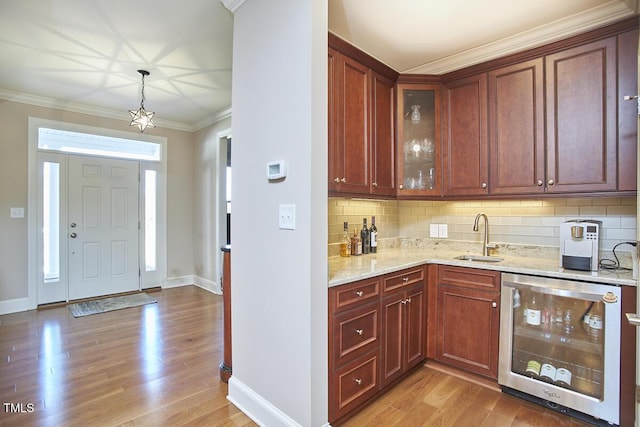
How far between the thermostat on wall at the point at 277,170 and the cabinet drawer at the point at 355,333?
0.85 metres

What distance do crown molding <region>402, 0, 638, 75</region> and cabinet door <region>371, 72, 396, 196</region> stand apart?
61 cm

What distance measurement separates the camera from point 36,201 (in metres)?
4.05

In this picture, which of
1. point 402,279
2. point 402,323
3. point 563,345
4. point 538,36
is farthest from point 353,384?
point 538,36

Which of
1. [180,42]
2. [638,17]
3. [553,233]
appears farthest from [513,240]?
[180,42]

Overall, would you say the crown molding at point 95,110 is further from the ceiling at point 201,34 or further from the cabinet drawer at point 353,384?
the cabinet drawer at point 353,384

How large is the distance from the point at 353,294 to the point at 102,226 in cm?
435

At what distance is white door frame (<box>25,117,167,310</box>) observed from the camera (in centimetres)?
402

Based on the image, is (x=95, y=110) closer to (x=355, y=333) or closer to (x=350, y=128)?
(x=350, y=128)

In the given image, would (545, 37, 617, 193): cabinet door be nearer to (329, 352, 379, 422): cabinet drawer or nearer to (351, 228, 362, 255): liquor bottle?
(351, 228, 362, 255): liquor bottle

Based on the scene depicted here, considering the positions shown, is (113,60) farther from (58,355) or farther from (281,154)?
(58,355)

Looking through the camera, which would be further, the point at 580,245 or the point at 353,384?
the point at 580,245

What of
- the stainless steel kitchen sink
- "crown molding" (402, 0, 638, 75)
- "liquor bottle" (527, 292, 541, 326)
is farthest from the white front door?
"liquor bottle" (527, 292, 541, 326)

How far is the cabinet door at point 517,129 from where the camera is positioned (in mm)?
2283

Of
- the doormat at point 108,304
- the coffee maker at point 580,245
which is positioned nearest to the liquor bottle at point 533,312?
the coffee maker at point 580,245
